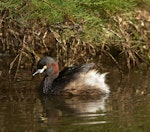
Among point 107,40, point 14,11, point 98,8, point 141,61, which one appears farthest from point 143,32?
point 14,11

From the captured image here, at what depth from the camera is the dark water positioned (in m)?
8.62

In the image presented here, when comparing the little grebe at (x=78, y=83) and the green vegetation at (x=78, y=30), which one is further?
the little grebe at (x=78, y=83)

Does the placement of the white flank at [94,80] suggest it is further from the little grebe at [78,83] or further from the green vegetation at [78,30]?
the green vegetation at [78,30]

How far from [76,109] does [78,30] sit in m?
2.14

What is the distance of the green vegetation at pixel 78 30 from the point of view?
10469 mm

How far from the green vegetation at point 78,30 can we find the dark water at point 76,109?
2.52 feet

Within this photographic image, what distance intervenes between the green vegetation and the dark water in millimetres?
768

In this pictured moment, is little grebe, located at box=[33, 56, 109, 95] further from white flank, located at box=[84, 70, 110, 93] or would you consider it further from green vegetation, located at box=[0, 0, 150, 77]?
green vegetation, located at box=[0, 0, 150, 77]

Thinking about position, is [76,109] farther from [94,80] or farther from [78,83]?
[94,80]

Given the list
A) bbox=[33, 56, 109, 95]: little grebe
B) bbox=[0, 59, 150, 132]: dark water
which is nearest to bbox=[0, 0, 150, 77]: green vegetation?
bbox=[33, 56, 109, 95]: little grebe

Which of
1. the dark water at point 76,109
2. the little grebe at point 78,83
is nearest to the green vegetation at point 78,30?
the little grebe at point 78,83

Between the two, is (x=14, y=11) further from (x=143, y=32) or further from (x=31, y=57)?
(x=143, y=32)

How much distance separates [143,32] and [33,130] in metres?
5.89

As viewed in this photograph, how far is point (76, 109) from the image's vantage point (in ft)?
31.9
